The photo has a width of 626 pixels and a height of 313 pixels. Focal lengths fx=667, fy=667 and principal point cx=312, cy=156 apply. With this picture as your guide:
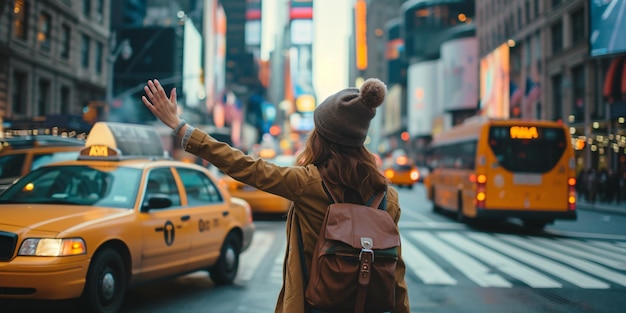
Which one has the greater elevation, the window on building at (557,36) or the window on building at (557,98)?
the window on building at (557,36)

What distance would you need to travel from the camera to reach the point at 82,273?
19.4 feet

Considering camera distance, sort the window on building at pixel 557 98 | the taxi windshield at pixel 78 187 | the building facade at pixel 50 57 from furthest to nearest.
→ 1. the window on building at pixel 557 98
2. the building facade at pixel 50 57
3. the taxi windshield at pixel 78 187

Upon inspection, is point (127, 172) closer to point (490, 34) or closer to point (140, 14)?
point (140, 14)

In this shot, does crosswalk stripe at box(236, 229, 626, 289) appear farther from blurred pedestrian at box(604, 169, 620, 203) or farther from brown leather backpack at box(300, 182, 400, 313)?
blurred pedestrian at box(604, 169, 620, 203)

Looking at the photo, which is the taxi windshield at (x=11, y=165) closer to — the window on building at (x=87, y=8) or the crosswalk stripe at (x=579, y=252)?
the crosswalk stripe at (x=579, y=252)

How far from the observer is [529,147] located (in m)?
16.0

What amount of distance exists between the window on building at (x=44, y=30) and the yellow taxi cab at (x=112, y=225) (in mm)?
23651

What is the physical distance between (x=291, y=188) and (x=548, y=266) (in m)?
8.33

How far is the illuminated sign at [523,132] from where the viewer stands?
16.1 m

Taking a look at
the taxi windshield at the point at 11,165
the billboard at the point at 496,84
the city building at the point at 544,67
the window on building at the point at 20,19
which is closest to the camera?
the taxi windshield at the point at 11,165

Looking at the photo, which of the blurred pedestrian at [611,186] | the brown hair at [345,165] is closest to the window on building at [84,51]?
the blurred pedestrian at [611,186]

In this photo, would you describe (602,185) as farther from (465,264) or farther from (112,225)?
(112,225)

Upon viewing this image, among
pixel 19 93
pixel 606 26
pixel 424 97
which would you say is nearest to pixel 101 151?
pixel 606 26

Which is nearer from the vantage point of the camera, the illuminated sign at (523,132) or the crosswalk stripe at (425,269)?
the crosswalk stripe at (425,269)
